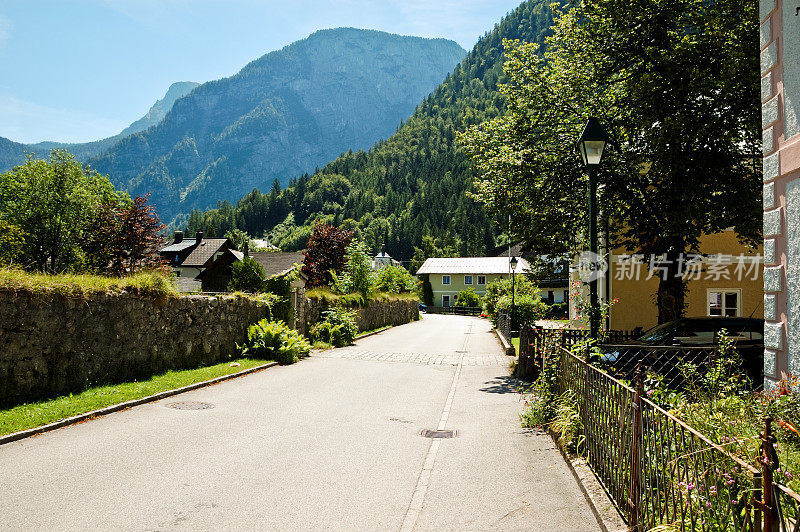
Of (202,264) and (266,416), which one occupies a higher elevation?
(202,264)

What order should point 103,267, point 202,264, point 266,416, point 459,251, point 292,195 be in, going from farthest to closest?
1. point 292,195
2. point 459,251
3. point 202,264
4. point 103,267
5. point 266,416

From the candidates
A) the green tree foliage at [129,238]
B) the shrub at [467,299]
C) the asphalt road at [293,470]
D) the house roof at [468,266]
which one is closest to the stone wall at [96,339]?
the asphalt road at [293,470]

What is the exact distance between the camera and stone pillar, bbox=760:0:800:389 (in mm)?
6801

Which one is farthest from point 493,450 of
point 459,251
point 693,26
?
point 459,251

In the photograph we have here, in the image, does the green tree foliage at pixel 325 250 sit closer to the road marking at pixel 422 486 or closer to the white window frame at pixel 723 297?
the white window frame at pixel 723 297

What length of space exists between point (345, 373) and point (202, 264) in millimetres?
70355

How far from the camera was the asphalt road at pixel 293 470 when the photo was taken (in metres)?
5.39

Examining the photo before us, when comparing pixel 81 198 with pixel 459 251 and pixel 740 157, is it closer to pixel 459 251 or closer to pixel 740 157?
pixel 740 157

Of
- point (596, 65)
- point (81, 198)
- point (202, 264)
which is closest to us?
point (596, 65)

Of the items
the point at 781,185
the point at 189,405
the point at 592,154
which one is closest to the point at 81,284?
the point at 189,405

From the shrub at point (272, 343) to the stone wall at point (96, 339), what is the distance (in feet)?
4.98

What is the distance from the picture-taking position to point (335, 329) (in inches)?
1010

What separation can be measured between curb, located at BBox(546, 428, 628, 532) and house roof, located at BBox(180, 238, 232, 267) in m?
80.5

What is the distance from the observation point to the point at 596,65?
17594mm
